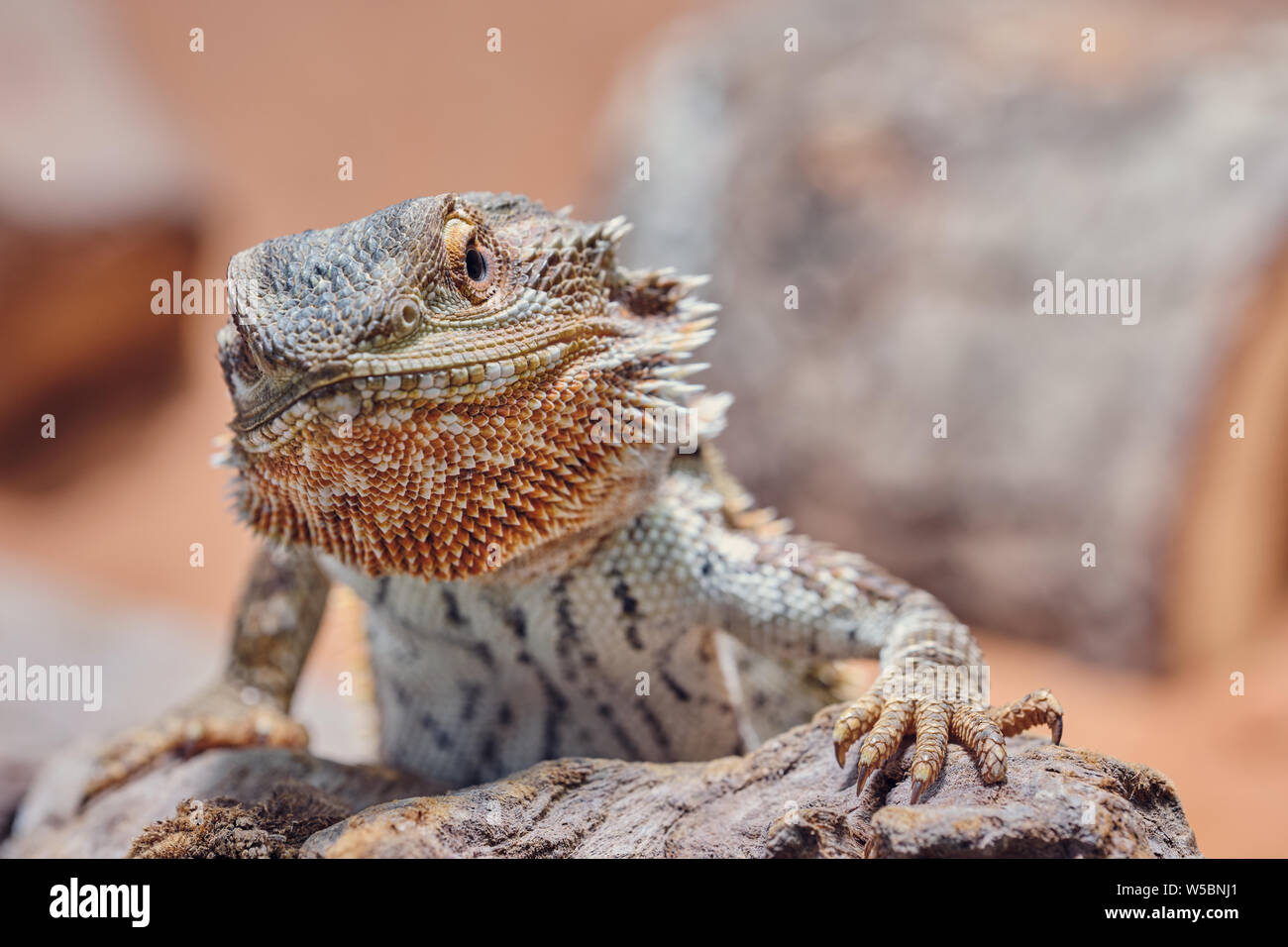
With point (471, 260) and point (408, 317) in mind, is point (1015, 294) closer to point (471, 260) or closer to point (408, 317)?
point (471, 260)

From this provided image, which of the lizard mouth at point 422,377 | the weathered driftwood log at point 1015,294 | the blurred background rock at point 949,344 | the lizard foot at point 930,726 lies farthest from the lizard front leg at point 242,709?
the weathered driftwood log at point 1015,294

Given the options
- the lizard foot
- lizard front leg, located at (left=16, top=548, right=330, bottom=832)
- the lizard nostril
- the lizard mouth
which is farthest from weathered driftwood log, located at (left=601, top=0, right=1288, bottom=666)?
the lizard nostril

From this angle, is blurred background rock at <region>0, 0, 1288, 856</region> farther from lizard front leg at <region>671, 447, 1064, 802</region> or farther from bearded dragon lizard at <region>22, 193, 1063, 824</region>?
lizard front leg at <region>671, 447, 1064, 802</region>

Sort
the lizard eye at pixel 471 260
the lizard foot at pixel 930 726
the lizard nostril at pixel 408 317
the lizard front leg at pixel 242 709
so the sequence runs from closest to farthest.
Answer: the lizard foot at pixel 930 726, the lizard nostril at pixel 408 317, the lizard eye at pixel 471 260, the lizard front leg at pixel 242 709

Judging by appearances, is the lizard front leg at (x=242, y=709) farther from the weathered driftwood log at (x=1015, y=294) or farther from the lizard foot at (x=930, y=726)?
the weathered driftwood log at (x=1015, y=294)

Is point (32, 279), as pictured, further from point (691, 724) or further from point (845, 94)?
point (691, 724)

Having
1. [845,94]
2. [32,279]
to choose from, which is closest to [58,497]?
[32,279]

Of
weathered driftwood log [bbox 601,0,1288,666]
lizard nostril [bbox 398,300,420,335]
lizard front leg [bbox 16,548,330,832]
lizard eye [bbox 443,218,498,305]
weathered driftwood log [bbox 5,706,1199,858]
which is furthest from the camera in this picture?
weathered driftwood log [bbox 601,0,1288,666]
